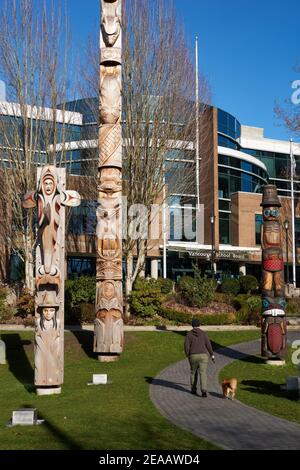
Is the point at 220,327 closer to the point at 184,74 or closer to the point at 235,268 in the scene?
the point at 184,74

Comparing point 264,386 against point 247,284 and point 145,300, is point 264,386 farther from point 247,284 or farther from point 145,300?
point 247,284

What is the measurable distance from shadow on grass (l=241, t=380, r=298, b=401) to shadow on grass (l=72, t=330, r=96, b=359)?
7.04m

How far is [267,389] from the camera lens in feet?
44.7

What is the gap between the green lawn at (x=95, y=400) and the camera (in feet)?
28.2

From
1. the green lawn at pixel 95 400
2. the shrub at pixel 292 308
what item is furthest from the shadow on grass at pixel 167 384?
the shrub at pixel 292 308

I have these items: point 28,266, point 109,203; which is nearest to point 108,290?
point 109,203

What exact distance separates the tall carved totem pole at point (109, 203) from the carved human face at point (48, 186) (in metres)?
5.82

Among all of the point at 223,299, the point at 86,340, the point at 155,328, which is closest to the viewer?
the point at 86,340

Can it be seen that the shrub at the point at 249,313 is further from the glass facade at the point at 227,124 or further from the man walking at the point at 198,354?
the glass facade at the point at 227,124

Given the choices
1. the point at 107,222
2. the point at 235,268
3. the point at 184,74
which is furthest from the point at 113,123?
the point at 235,268

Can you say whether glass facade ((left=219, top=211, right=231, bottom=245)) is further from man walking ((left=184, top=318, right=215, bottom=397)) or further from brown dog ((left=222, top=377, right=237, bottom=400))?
brown dog ((left=222, top=377, right=237, bottom=400))

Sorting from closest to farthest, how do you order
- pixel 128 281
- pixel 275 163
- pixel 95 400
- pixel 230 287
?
pixel 95 400 < pixel 128 281 < pixel 230 287 < pixel 275 163

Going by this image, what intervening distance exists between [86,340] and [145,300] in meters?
5.57

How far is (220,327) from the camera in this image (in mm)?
25812
